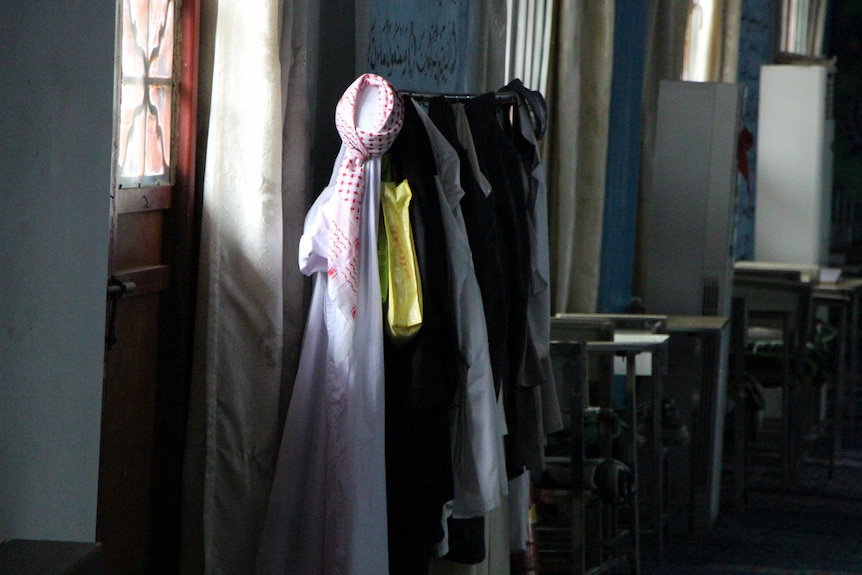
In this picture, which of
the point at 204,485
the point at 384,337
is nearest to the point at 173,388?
the point at 204,485

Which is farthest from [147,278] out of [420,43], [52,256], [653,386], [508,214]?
[653,386]

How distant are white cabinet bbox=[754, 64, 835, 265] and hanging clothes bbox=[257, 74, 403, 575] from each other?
180 inches

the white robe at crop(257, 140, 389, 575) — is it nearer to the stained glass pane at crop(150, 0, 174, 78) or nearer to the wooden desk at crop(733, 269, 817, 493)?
the stained glass pane at crop(150, 0, 174, 78)

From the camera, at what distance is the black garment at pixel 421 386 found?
2.77 m

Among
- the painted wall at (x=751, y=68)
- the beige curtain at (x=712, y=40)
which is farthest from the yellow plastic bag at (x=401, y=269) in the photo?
the painted wall at (x=751, y=68)

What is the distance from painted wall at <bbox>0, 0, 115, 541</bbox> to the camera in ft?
5.74

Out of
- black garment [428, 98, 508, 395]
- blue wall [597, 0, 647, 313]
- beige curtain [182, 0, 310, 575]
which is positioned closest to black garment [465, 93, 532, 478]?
black garment [428, 98, 508, 395]

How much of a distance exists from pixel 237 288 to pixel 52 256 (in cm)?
102

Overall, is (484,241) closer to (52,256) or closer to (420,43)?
(420,43)

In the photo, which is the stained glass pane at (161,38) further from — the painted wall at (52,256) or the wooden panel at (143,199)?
the painted wall at (52,256)

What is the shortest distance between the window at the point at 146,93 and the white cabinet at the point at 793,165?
15.5 feet

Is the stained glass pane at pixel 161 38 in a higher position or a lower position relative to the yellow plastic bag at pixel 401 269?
higher

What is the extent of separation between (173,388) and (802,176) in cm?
477

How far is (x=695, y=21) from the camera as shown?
6.76 m
